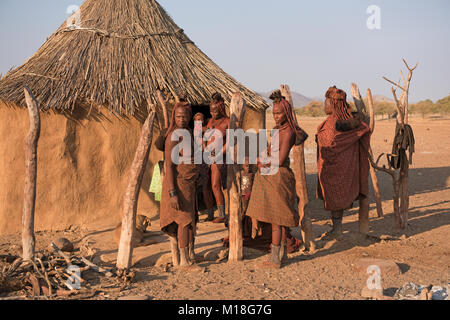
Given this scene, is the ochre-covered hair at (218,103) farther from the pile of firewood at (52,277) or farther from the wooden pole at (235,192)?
the pile of firewood at (52,277)

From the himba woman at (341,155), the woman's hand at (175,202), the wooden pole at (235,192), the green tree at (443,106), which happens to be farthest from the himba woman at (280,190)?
the green tree at (443,106)

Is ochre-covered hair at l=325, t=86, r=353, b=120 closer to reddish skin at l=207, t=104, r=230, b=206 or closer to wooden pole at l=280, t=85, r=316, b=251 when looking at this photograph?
wooden pole at l=280, t=85, r=316, b=251

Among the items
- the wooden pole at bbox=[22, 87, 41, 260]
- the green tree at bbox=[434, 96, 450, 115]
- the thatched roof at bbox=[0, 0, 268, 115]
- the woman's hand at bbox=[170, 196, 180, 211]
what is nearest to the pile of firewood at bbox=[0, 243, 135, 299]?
the wooden pole at bbox=[22, 87, 41, 260]

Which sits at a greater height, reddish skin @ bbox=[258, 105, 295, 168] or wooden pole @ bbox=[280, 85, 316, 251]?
reddish skin @ bbox=[258, 105, 295, 168]

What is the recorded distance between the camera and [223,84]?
7594 mm

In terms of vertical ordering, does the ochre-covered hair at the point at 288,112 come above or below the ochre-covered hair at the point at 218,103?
below

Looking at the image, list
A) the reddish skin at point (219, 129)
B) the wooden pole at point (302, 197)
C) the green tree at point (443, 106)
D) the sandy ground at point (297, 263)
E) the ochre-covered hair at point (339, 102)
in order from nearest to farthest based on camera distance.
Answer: the sandy ground at point (297, 263) < the wooden pole at point (302, 197) < the ochre-covered hair at point (339, 102) < the reddish skin at point (219, 129) < the green tree at point (443, 106)

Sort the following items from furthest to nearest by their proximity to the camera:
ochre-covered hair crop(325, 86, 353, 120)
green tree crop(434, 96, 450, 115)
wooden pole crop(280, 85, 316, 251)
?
green tree crop(434, 96, 450, 115)
ochre-covered hair crop(325, 86, 353, 120)
wooden pole crop(280, 85, 316, 251)

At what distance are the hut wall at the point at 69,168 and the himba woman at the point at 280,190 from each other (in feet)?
9.26

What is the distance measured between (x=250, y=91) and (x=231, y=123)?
299cm

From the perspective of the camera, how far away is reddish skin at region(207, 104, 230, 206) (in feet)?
21.0

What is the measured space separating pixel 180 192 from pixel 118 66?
3.32m

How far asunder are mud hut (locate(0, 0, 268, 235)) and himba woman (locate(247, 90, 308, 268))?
2.57 m

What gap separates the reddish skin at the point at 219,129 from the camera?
6.40 metres
